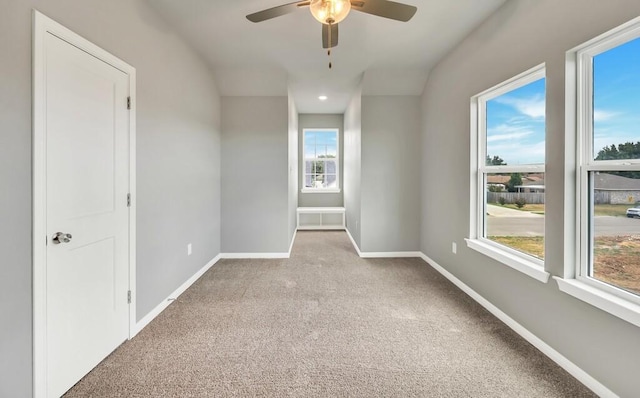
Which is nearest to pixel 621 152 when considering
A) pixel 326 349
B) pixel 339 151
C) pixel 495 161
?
pixel 495 161

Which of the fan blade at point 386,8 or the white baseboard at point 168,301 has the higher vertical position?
the fan blade at point 386,8

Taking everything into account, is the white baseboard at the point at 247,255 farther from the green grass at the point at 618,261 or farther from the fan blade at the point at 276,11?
the green grass at the point at 618,261

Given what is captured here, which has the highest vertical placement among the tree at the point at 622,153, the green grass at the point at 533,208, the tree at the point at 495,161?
the tree at the point at 495,161

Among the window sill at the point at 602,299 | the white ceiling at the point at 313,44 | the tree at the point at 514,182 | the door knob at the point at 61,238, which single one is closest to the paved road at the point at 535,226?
the tree at the point at 514,182

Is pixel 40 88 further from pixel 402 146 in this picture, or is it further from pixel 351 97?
pixel 351 97

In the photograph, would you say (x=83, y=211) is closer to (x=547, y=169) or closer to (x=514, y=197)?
(x=547, y=169)

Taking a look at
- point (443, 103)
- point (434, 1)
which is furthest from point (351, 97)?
point (434, 1)

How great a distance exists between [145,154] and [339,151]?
512 centimetres

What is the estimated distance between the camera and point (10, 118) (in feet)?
4.28

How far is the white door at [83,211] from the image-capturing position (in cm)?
153

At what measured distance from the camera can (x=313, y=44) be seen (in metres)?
3.11

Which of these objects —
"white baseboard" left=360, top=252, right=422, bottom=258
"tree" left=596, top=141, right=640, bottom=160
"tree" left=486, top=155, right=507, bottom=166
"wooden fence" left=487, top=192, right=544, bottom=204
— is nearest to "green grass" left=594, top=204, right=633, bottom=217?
"tree" left=596, top=141, right=640, bottom=160

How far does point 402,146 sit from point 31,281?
4.06 metres

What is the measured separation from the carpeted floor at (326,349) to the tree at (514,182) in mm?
1138
